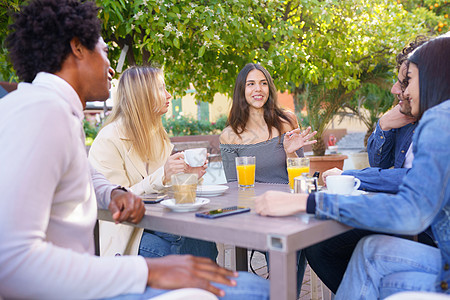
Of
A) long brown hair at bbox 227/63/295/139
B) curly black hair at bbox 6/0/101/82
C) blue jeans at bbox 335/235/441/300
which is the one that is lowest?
blue jeans at bbox 335/235/441/300

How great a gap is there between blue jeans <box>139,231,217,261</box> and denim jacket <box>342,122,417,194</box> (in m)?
0.91

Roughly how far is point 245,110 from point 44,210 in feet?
8.99

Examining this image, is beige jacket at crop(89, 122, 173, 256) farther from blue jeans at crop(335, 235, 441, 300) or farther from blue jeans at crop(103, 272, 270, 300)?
blue jeans at crop(335, 235, 441, 300)

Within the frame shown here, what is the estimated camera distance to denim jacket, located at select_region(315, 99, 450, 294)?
52.9 inches

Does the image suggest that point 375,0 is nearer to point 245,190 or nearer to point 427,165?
point 245,190

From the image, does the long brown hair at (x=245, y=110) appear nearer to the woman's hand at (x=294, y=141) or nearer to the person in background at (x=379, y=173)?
the woman's hand at (x=294, y=141)

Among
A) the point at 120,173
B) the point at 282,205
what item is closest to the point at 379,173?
the point at 282,205

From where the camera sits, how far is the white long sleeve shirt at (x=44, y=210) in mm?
1046

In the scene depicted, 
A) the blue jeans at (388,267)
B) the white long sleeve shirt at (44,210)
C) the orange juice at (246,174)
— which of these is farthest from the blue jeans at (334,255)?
the white long sleeve shirt at (44,210)

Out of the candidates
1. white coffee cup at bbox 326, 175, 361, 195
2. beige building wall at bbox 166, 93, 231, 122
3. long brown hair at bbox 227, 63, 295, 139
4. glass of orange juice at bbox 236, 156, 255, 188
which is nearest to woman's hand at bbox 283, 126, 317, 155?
long brown hair at bbox 227, 63, 295, 139

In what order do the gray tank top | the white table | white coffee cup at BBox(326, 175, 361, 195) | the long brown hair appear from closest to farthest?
the white table
white coffee cup at BBox(326, 175, 361, 195)
the gray tank top
the long brown hair

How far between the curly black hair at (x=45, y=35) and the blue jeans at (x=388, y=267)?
121cm

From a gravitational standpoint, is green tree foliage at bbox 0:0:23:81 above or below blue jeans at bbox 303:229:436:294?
above

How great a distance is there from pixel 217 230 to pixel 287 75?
3.67m
